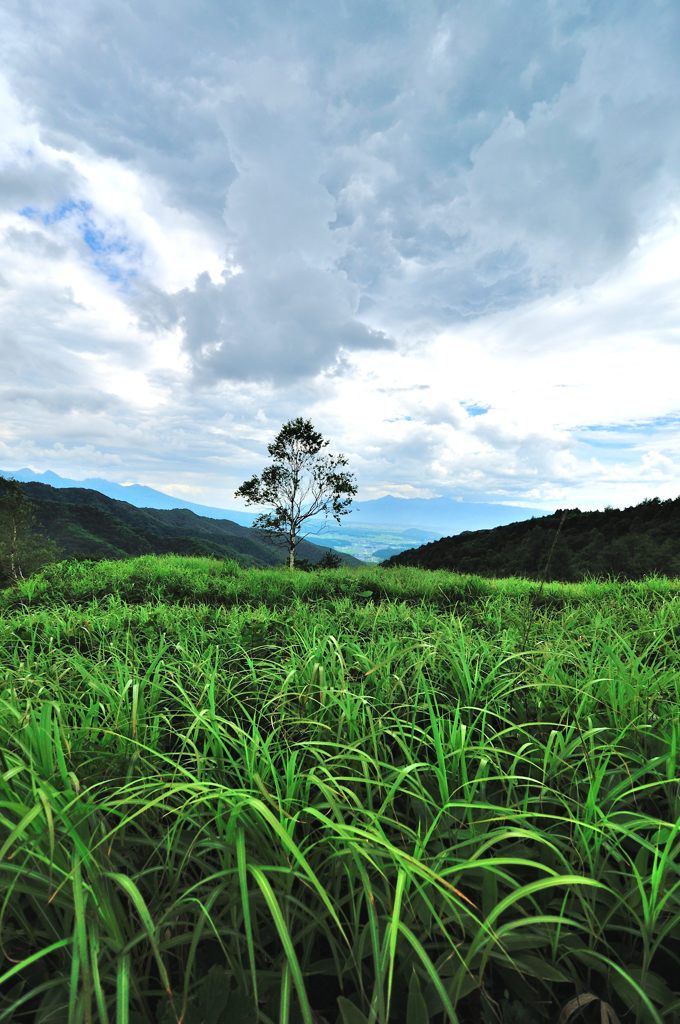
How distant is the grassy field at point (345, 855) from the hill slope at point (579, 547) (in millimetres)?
16406

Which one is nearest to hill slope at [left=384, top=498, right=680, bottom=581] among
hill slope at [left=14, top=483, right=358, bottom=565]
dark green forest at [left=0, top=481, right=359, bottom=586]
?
dark green forest at [left=0, top=481, right=359, bottom=586]

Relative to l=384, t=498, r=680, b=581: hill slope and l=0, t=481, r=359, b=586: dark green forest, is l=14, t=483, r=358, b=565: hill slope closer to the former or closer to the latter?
l=0, t=481, r=359, b=586: dark green forest

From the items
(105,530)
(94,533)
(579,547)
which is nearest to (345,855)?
(579,547)

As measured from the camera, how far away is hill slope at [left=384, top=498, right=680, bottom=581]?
20203 millimetres

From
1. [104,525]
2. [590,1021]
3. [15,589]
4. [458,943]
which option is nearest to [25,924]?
[458,943]

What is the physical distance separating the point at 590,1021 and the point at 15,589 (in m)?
6.47

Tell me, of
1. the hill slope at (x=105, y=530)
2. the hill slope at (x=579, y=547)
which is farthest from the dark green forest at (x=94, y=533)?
the hill slope at (x=579, y=547)

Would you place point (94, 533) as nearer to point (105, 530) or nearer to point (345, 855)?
point (105, 530)

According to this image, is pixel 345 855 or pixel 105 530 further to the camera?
pixel 105 530

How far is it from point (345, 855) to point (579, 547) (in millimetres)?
26368

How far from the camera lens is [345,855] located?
1.17 m

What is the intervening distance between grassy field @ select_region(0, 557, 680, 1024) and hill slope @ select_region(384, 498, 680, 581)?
16406 mm

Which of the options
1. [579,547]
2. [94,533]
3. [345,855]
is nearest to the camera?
[345,855]

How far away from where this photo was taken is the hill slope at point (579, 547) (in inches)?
795
